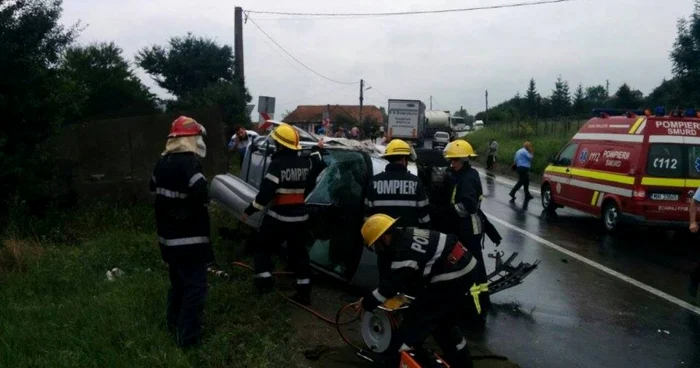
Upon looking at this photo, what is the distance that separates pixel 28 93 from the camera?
30.8 feet

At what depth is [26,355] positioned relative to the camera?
4.82 m

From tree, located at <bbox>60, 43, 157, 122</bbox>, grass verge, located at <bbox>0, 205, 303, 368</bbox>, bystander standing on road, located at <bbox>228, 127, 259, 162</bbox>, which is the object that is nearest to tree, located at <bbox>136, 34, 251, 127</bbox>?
tree, located at <bbox>60, 43, 157, 122</bbox>

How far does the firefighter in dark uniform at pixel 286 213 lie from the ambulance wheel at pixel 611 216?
743 cm

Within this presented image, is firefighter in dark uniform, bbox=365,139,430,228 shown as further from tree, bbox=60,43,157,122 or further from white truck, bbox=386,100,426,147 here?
white truck, bbox=386,100,426,147

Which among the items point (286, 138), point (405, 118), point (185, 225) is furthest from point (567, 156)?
point (405, 118)

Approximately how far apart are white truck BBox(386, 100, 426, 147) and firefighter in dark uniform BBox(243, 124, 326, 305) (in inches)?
1341

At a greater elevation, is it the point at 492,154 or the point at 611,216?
the point at 492,154

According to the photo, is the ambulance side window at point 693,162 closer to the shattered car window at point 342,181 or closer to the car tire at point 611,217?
the car tire at point 611,217

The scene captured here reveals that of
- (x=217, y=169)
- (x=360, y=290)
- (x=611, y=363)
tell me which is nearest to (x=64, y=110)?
(x=217, y=169)

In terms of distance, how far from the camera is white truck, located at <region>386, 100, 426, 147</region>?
40.2 m

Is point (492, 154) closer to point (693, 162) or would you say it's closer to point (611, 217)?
point (611, 217)

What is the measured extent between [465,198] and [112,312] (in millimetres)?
3289

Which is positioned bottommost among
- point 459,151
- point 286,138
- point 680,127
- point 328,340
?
point 328,340

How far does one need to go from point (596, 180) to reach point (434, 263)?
29.7ft
